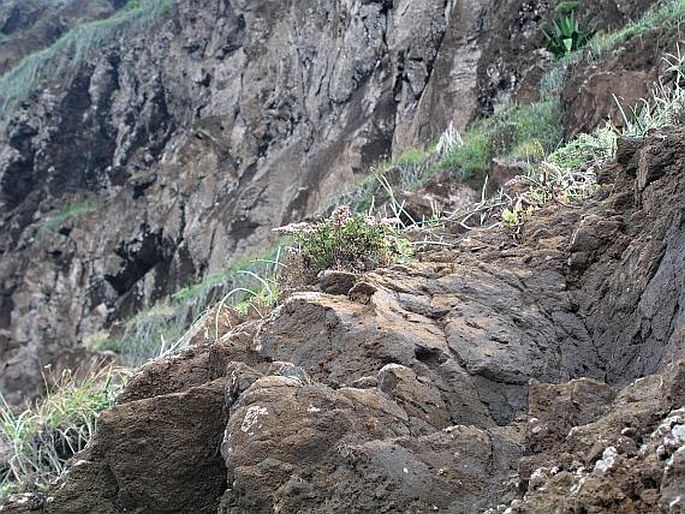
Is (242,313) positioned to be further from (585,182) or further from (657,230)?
(657,230)

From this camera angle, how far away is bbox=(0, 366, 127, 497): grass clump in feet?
15.5

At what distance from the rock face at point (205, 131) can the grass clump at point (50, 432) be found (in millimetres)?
8261

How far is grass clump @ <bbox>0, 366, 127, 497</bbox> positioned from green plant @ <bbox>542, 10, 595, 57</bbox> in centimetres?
808

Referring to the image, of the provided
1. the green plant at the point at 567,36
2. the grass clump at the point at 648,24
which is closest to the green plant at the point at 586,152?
the grass clump at the point at 648,24

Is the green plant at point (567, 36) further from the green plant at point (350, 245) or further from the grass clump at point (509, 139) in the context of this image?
the green plant at point (350, 245)

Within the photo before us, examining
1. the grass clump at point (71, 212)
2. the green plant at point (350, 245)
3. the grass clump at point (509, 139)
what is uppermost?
the green plant at point (350, 245)

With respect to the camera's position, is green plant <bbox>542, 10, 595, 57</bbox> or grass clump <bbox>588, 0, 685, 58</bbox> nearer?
grass clump <bbox>588, 0, 685, 58</bbox>

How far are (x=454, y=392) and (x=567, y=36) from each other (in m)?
9.39

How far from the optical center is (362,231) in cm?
461

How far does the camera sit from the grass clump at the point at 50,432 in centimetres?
471

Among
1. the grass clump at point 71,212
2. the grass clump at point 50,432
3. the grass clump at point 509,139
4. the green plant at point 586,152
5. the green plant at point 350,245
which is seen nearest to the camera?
the green plant at point 350,245

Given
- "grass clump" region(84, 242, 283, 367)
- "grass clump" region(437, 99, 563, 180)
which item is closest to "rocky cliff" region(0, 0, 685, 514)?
"grass clump" region(437, 99, 563, 180)

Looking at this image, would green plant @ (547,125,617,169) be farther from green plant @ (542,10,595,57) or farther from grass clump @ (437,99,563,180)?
green plant @ (542,10,595,57)

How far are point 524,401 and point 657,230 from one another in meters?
0.68
